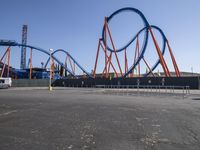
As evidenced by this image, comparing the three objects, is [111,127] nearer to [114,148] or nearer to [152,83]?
[114,148]

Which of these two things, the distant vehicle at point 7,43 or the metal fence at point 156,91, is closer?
the metal fence at point 156,91

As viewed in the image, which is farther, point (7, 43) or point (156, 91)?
point (7, 43)

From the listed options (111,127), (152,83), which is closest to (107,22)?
(152,83)

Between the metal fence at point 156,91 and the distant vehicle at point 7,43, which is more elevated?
the distant vehicle at point 7,43

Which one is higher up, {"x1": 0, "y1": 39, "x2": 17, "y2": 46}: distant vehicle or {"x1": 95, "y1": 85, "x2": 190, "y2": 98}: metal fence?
{"x1": 0, "y1": 39, "x2": 17, "y2": 46}: distant vehicle

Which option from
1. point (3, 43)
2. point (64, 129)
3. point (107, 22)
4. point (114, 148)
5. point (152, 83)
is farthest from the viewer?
point (3, 43)

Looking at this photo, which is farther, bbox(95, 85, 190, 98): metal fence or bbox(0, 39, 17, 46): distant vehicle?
bbox(0, 39, 17, 46): distant vehicle

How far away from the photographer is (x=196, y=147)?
3838 millimetres

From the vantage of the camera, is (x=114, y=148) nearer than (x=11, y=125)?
Yes

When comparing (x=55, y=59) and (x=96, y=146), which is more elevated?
(x=55, y=59)

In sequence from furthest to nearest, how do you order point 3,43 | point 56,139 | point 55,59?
1. point 55,59
2. point 3,43
3. point 56,139

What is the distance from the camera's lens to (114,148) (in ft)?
12.3

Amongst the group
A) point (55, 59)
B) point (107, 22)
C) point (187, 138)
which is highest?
point (107, 22)

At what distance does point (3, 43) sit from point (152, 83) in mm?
38592
